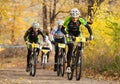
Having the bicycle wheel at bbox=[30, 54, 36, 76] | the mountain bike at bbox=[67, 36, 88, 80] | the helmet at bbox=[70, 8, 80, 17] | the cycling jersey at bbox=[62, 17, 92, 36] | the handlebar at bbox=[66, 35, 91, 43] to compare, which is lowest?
the bicycle wheel at bbox=[30, 54, 36, 76]

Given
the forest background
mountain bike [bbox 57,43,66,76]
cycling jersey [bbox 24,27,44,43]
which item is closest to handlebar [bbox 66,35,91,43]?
the forest background

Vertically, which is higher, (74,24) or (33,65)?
(74,24)

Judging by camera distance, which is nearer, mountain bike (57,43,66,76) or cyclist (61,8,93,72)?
cyclist (61,8,93,72)

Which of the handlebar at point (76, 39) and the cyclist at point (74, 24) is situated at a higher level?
the cyclist at point (74, 24)

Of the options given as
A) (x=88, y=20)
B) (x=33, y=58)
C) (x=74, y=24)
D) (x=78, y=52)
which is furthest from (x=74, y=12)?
(x=88, y=20)

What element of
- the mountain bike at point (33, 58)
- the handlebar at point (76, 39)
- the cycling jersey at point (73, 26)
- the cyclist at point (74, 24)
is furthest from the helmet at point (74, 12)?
the mountain bike at point (33, 58)

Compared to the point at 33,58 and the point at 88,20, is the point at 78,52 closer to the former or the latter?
the point at 33,58

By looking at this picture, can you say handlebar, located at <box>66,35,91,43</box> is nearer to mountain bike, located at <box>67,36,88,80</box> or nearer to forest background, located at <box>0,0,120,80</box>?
mountain bike, located at <box>67,36,88,80</box>

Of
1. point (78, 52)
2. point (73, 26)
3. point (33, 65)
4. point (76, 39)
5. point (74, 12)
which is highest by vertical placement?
point (74, 12)

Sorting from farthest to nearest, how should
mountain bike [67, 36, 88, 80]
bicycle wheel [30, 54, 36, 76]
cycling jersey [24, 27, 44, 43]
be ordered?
cycling jersey [24, 27, 44, 43], bicycle wheel [30, 54, 36, 76], mountain bike [67, 36, 88, 80]

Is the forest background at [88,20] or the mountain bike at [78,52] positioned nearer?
the mountain bike at [78,52]

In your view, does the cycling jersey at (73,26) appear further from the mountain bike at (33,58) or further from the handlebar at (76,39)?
the mountain bike at (33,58)

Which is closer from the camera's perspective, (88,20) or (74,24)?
(74,24)

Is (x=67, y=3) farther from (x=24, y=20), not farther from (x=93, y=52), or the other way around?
(x=93, y=52)
